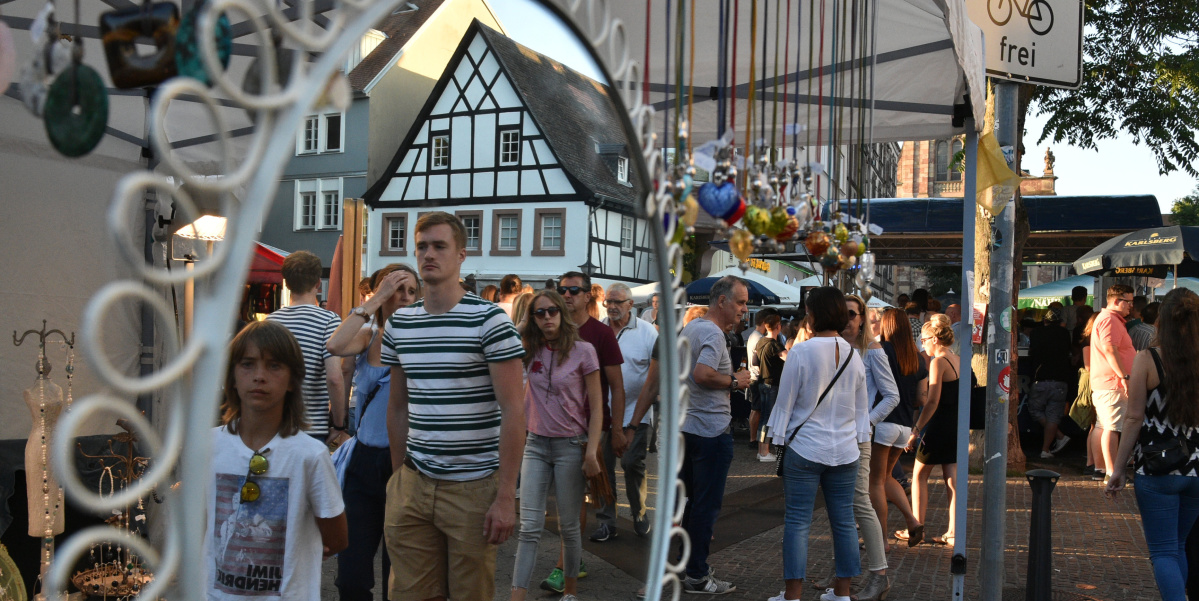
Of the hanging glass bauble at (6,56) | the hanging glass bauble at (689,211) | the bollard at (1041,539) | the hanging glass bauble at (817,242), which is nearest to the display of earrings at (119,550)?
the hanging glass bauble at (6,56)

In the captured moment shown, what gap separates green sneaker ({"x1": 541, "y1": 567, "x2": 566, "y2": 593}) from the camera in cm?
390

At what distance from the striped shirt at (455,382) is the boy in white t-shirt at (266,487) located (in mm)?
595

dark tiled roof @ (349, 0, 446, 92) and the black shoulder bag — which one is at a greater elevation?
dark tiled roof @ (349, 0, 446, 92)

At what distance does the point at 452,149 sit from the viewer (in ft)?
5.88

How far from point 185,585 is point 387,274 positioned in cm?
238

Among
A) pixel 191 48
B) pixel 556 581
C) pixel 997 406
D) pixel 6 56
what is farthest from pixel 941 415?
pixel 191 48

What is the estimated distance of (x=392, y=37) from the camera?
1.84 m

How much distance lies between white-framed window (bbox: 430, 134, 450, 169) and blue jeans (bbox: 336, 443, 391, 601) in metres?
1.91

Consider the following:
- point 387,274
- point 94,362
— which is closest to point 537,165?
point 94,362

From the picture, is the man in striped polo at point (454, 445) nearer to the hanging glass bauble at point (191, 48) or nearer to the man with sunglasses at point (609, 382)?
the man with sunglasses at point (609, 382)

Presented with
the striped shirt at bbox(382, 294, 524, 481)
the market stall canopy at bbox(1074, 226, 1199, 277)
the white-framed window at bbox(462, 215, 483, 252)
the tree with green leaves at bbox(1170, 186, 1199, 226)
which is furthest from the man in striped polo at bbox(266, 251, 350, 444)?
the tree with green leaves at bbox(1170, 186, 1199, 226)

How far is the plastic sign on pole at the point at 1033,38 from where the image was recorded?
15.1ft

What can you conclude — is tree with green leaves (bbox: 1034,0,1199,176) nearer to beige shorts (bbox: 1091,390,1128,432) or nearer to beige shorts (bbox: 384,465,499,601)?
beige shorts (bbox: 1091,390,1128,432)

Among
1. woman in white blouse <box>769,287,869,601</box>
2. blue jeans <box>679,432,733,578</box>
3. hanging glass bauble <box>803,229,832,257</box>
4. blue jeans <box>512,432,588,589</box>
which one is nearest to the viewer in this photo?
hanging glass bauble <box>803,229,832,257</box>
